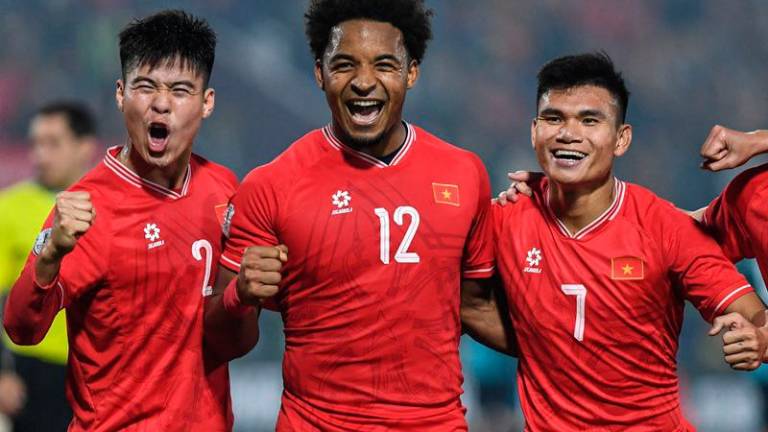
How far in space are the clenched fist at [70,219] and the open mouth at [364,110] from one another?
974 mm

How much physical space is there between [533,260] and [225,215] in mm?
1152

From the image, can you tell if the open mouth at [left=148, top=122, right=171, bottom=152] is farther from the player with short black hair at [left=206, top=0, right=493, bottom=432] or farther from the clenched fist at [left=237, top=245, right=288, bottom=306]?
the clenched fist at [left=237, top=245, right=288, bottom=306]

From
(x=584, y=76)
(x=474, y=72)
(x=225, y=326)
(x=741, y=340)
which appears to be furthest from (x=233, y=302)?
(x=474, y=72)

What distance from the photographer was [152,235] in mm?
4539

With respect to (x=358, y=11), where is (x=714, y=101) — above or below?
above

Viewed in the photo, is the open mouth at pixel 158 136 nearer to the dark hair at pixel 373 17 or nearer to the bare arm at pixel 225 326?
the bare arm at pixel 225 326

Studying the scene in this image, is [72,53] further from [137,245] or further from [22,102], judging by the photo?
[137,245]

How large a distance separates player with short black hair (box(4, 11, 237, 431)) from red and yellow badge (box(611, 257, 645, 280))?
4.81 feet

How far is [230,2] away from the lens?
11227 millimetres

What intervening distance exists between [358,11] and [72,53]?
731cm

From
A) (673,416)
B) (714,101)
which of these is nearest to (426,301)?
(673,416)

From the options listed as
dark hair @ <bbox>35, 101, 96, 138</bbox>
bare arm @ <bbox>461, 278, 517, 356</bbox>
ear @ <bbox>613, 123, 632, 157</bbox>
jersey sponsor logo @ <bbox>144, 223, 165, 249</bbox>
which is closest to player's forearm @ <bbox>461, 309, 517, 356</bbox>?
bare arm @ <bbox>461, 278, 517, 356</bbox>

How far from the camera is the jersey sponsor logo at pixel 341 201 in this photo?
14.4ft

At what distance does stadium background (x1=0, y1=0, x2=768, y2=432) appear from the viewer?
10836 millimetres
